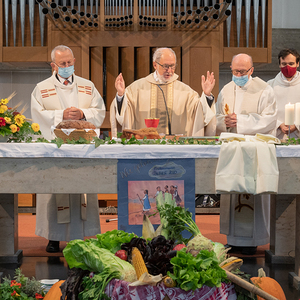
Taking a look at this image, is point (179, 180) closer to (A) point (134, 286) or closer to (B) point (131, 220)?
(B) point (131, 220)

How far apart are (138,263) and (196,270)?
24cm

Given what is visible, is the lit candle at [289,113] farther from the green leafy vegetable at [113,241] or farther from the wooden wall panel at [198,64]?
the wooden wall panel at [198,64]

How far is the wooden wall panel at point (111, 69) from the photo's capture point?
711 cm

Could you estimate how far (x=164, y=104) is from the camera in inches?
206

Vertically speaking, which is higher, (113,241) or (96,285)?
(113,241)

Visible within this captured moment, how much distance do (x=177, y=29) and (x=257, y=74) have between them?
1969 millimetres

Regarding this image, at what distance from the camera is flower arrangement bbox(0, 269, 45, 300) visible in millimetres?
2737

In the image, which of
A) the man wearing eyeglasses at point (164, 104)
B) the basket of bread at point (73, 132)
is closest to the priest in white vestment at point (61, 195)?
the man wearing eyeglasses at point (164, 104)

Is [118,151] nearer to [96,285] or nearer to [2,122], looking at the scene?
[2,122]

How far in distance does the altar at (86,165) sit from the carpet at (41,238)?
1.42 meters

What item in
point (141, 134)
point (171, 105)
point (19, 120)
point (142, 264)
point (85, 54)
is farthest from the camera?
point (85, 54)

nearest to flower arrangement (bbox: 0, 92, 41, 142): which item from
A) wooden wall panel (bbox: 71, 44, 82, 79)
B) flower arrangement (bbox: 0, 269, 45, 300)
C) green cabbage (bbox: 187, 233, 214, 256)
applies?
flower arrangement (bbox: 0, 269, 45, 300)

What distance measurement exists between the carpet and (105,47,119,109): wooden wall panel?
78.1 inches

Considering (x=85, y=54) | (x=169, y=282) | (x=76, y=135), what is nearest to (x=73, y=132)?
(x=76, y=135)
